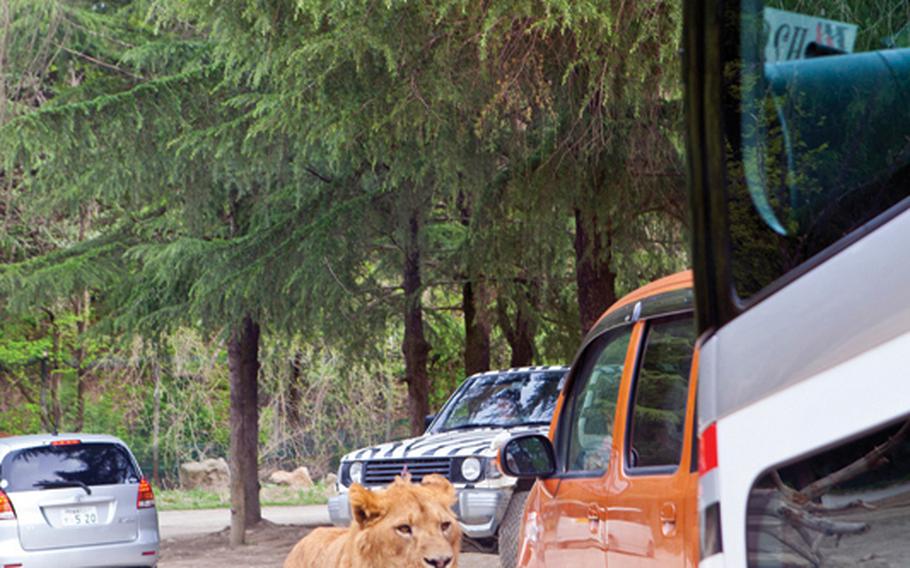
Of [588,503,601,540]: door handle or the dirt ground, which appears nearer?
[588,503,601,540]: door handle

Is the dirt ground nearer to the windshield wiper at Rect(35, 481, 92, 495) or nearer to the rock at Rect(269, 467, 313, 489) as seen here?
the windshield wiper at Rect(35, 481, 92, 495)

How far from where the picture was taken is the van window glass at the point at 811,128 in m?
2.44

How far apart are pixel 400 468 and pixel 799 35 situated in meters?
10.3

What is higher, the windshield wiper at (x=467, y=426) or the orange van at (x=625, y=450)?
the orange van at (x=625, y=450)

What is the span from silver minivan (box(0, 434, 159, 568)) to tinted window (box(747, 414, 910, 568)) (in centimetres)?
1144

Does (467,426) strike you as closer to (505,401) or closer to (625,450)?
(505,401)

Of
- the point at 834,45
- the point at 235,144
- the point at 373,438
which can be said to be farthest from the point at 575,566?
the point at 373,438

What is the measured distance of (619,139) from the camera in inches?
440

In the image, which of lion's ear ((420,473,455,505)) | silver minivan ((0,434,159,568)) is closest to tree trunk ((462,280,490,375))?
silver minivan ((0,434,159,568))

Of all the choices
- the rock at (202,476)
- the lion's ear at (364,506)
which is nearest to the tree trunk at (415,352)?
the lion's ear at (364,506)

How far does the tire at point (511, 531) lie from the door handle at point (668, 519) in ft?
23.7

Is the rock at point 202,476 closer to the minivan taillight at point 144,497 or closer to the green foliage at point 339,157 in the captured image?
the green foliage at point 339,157

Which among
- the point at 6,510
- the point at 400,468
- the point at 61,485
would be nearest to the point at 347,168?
the point at 400,468

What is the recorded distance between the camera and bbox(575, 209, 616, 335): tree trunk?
12695 mm
